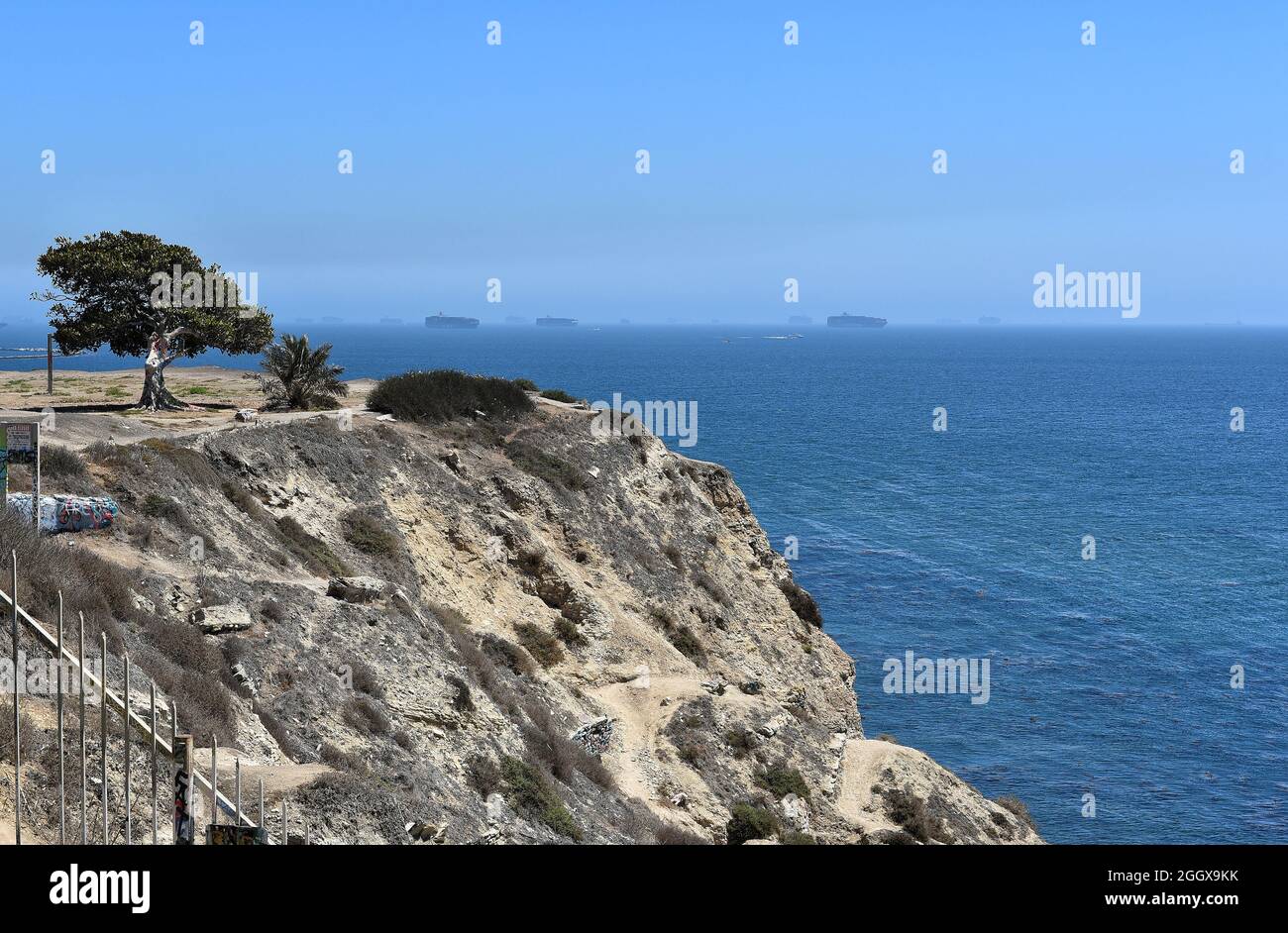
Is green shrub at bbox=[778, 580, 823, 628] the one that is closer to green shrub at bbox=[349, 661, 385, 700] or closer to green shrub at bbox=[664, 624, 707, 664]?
green shrub at bbox=[664, 624, 707, 664]

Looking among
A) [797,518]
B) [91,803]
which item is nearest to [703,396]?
[797,518]

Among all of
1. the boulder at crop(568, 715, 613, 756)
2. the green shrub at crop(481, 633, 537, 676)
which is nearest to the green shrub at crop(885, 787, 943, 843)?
the boulder at crop(568, 715, 613, 756)

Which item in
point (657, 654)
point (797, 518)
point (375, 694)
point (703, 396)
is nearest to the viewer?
point (375, 694)

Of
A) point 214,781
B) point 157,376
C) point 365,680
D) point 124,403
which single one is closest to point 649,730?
point 365,680

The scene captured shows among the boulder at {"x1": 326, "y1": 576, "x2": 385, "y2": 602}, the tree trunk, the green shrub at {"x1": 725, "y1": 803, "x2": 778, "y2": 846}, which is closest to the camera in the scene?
the boulder at {"x1": 326, "y1": 576, "x2": 385, "y2": 602}

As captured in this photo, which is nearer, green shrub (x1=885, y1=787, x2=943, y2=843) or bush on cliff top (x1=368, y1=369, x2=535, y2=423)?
green shrub (x1=885, y1=787, x2=943, y2=843)
